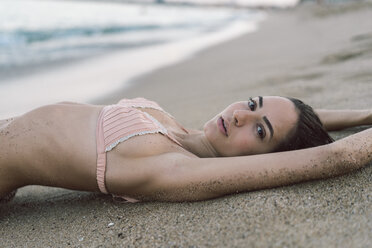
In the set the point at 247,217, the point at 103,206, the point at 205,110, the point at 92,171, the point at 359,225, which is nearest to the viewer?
the point at 359,225

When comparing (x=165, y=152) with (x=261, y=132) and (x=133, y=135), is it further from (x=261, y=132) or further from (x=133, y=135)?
(x=261, y=132)

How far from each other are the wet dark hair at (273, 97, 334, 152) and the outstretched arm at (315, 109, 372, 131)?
538mm

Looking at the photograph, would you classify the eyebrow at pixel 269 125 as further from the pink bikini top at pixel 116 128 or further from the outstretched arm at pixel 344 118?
the outstretched arm at pixel 344 118

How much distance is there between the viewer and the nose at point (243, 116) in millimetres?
2141

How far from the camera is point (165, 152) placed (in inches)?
78.5

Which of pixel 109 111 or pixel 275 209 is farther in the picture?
pixel 109 111

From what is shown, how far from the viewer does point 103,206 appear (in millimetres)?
2156

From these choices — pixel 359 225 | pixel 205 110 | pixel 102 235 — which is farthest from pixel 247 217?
pixel 205 110

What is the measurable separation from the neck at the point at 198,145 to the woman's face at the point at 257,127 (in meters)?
0.09

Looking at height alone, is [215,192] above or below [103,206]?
above

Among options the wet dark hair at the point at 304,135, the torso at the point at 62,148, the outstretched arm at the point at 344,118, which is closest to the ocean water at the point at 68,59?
the torso at the point at 62,148

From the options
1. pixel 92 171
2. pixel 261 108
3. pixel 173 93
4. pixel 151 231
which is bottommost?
pixel 173 93

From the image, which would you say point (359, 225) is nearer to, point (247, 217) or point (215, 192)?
point (247, 217)

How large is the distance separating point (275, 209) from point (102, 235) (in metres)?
0.85
